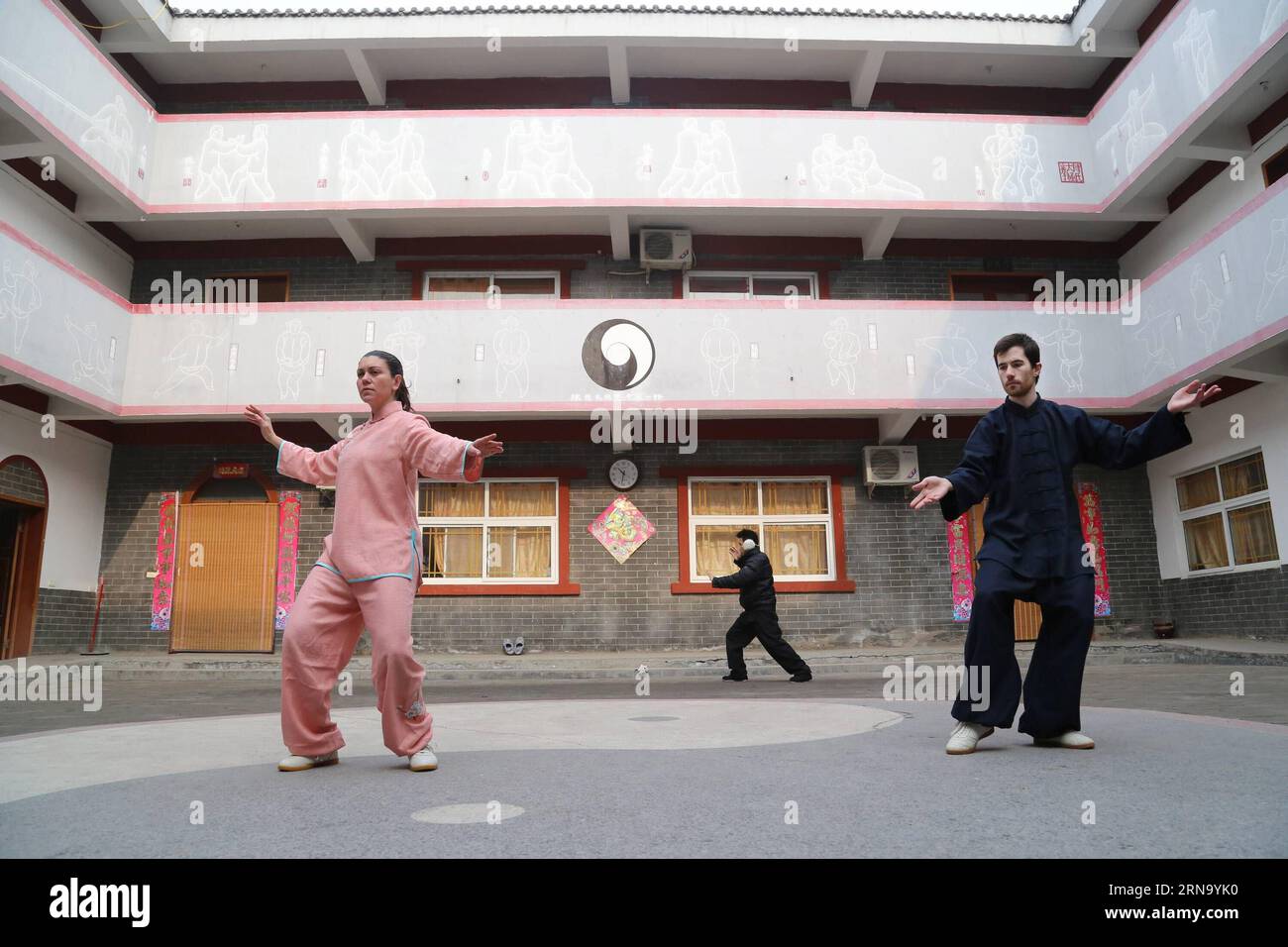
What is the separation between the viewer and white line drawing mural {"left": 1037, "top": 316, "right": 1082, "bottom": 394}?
12758mm

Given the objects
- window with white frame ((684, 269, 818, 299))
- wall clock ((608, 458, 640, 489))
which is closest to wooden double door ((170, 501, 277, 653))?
wall clock ((608, 458, 640, 489))

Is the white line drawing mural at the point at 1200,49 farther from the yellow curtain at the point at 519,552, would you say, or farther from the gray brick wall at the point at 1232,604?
the yellow curtain at the point at 519,552

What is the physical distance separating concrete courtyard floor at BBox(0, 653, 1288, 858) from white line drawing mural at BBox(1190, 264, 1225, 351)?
6763mm

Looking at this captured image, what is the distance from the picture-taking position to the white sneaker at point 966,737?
3863mm

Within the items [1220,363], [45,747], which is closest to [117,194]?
[45,747]

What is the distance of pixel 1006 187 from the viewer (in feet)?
43.2

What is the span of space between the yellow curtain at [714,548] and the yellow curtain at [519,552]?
2.32m

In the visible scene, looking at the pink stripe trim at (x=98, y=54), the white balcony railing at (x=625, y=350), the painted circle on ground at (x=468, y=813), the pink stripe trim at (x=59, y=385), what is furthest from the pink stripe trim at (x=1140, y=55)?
the pink stripe trim at (x=59, y=385)

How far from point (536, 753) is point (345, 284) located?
11610 mm

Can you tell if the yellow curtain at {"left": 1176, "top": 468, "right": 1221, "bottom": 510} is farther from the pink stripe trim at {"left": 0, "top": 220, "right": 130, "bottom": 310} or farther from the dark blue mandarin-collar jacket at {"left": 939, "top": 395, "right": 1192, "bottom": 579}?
the pink stripe trim at {"left": 0, "top": 220, "right": 130, "bottom": 310}

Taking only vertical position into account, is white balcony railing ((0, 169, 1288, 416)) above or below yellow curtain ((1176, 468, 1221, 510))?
above

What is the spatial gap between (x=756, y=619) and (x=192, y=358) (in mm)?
8798

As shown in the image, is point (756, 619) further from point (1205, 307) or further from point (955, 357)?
point (1205, 307)
